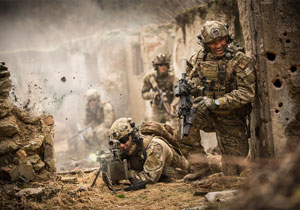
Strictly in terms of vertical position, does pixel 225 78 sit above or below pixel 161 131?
above

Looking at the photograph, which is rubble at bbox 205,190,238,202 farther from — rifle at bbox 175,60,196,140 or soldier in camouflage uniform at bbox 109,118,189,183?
soldier in camouflage uniform at bbox 109,118,189,183

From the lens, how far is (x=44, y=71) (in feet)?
52.3

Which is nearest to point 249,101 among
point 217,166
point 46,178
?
point 217,166

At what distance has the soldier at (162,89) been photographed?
826 centimetres

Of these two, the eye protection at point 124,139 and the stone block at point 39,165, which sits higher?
the eye protection at point 124,139

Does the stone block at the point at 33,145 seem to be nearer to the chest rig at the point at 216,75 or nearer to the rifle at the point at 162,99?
the chest rig at the point at 216,75

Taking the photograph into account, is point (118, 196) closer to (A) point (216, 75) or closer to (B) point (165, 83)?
(A) point (216, 75)

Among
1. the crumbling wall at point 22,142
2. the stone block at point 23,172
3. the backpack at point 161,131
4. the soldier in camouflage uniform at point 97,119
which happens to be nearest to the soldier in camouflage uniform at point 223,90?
the backpack at point 161,131

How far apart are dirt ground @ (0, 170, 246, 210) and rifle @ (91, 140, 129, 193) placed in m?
0.21

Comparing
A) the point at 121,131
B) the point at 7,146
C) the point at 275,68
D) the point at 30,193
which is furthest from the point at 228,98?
the point at 7,146

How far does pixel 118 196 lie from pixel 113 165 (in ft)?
1.71

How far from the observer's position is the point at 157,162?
5043 millimetres

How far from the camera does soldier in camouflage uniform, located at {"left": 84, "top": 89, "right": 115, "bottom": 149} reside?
34.7 ft

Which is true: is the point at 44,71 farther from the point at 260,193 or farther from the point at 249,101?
the point at 260,193
